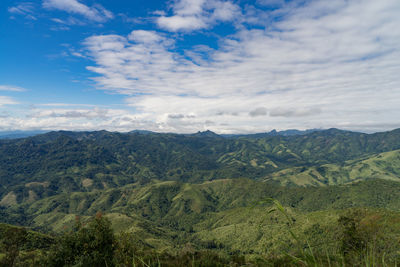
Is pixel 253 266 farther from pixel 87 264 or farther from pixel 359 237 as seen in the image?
pixel 359 237

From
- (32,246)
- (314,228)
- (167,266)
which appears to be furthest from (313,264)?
(314,228)

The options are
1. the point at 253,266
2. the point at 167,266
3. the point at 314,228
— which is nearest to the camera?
the point at 253,266

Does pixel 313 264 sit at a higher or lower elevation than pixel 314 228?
higher

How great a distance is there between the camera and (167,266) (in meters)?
→ 30.3

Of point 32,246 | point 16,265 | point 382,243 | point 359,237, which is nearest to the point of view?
point 382,243

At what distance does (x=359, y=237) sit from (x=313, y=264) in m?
65.1

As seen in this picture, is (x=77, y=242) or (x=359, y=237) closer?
(x=77, y=242)

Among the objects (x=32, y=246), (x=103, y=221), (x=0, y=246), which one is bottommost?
(x=32, y=246)

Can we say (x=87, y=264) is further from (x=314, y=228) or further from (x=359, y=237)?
(x=314, y=228)

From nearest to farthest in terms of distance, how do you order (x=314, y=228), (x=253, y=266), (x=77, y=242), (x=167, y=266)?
(x=253, y=266), (x=167, y=266), (x=77, y=242), (x=314, y=228)

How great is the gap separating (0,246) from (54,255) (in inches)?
813

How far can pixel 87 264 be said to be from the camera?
112ft

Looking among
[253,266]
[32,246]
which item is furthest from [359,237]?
[32,246]

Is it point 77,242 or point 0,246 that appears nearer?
point 77,242
